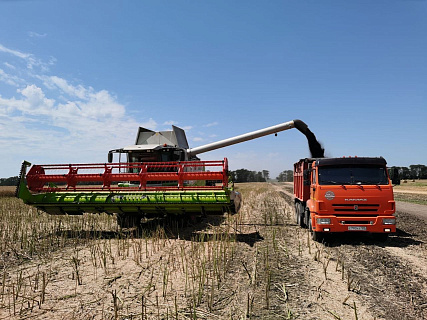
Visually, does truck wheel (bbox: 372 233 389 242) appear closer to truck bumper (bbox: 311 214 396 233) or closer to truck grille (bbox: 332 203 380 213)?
truck bumper (bbox: 311 214 396 233)

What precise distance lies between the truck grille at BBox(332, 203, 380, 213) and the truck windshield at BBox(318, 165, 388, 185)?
1.91 feet

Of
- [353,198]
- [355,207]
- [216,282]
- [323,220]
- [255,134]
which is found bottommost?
[216,282]

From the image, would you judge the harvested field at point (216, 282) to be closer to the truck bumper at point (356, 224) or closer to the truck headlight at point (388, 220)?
the truck bumper at point (356, 224)

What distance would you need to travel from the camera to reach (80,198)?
26.9 ft

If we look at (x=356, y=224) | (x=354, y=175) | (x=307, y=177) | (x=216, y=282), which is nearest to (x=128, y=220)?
→ (x=216, y=282)

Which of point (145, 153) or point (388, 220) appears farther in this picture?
point (145, 153)

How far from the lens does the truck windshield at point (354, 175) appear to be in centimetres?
761

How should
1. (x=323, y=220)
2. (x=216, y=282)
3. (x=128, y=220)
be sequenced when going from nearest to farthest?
(x=216, y=282), (x=323, y=220), (x=128, y=220)

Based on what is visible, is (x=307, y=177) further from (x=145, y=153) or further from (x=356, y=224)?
(x=145, y=153)

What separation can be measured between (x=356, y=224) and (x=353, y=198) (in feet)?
2.17

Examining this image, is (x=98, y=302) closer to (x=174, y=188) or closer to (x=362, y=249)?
(x=174, y=188)

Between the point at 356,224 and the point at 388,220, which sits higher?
the point at 388,220

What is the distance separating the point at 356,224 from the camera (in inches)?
289

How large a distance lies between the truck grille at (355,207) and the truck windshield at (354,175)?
582 millimetres
